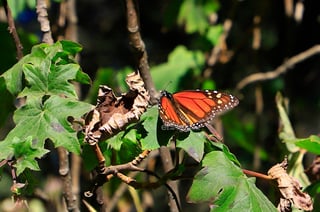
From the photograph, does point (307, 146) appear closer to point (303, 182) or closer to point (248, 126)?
point (303, 182)

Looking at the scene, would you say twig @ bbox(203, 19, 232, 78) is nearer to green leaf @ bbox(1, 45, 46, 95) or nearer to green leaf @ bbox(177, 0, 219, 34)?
green leaf @ bbox(177, 0, 219, 34)

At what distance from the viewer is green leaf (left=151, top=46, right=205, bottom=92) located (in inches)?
95.3

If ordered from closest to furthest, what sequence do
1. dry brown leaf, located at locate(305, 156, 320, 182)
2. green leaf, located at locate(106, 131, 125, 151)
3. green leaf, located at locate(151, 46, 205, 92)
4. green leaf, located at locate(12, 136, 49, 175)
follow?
green leaf, located at locate(12, 136, 49, 175) → green leaf, located at locate(106, 131, 125, 151) → dry brown leaf, located at locate(305, 156, 320, 182) → green leaf, located at locate(151, 46, 205, 92)

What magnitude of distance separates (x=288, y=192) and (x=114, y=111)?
33cm

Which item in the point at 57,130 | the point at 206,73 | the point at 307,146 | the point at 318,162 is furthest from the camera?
the point at 206,73

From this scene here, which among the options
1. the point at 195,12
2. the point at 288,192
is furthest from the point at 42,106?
the point at 195,12

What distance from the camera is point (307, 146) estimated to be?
4.96ft

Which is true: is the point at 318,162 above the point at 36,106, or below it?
below

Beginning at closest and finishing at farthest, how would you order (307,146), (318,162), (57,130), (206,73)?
(57,130)
(307,146)
(318,162)
(206,73)

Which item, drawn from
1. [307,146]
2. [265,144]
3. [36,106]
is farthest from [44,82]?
[265,144]

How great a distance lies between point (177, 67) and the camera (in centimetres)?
251

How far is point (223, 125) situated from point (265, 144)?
16 cm

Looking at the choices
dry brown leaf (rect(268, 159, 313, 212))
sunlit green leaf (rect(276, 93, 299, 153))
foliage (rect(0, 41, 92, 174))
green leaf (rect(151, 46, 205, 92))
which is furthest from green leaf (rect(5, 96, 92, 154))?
green leaf (rect(151, 46, 205, 92))

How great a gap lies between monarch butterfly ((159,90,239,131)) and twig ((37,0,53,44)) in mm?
281
